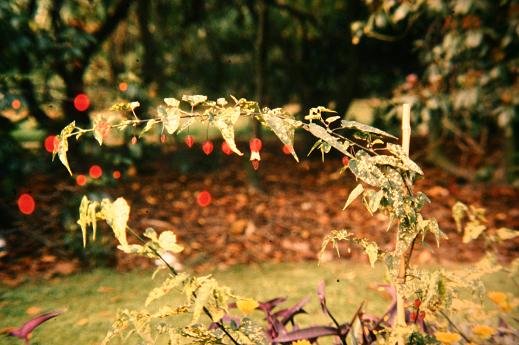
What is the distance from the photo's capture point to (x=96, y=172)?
3594mm

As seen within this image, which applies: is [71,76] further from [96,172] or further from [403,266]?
[403,266]

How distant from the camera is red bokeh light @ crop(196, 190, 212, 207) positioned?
484cm

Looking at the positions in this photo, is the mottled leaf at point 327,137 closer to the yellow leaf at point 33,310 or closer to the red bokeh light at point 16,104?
the yellow leaf at point 33,310

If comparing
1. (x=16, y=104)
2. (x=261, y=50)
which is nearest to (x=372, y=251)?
(x=16, y=104)

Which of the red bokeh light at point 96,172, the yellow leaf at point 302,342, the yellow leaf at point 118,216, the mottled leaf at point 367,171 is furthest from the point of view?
the red bokeh light at point 96,172

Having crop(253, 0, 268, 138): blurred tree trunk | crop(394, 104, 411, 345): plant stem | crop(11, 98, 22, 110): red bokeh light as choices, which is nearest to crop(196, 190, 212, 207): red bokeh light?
crop(253, 0, 268, 138): blurred tree trunk

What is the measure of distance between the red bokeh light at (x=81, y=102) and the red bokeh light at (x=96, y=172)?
595 millimetres

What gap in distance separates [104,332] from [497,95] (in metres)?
3.62

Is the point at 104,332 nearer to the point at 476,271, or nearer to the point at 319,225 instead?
the point at 476,271

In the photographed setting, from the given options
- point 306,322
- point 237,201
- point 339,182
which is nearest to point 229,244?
point 237,201

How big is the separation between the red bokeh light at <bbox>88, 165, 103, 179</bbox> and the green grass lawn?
0.76m

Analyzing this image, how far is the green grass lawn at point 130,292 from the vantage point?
2.56 m

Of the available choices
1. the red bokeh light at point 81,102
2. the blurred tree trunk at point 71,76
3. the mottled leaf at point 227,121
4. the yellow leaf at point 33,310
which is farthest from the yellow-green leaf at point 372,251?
the red bokeh light at point 81,102

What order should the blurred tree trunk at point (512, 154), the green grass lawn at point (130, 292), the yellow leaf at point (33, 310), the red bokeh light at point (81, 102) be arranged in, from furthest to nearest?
1. the blurred tree trunk at point (512, 154)
2. the red bokeh light at point (81, 102)
3. the yellow leaf at point (33, 310)
4. the green grass lawn at point (130, 292)
